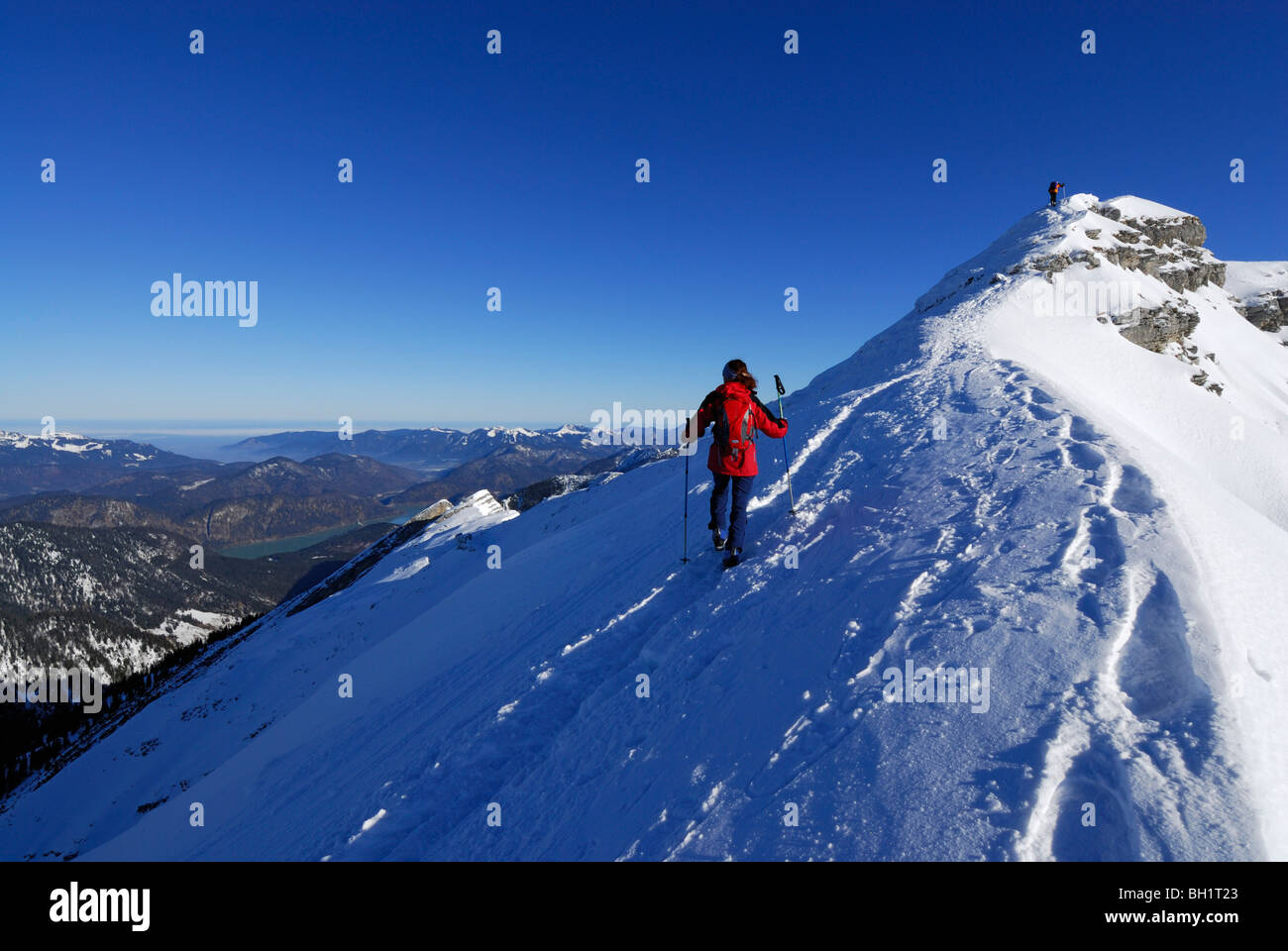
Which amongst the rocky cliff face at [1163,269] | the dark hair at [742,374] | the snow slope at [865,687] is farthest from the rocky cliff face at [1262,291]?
the dark hair at [742,374]

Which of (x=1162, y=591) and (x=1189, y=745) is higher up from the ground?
(x=1162, y=591)

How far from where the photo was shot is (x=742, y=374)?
884cm

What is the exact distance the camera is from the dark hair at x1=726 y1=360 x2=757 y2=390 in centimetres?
884

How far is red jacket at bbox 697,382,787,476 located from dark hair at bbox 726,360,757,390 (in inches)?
3.7

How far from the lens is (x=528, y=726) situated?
7262 millimetres

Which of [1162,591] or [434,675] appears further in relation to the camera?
[434,675]

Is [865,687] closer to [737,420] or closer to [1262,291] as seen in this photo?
[737,420]

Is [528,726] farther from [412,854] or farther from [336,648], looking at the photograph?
[336,648]

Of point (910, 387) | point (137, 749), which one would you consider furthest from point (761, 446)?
point (137, 749)

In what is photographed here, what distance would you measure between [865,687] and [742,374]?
5.30m

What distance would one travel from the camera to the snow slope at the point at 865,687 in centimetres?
381
